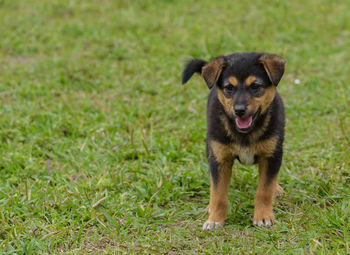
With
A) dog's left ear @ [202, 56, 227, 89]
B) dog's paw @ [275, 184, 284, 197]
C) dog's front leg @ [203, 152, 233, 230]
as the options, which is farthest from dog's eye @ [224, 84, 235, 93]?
dog's paw @ [275, 184, 284, 197]

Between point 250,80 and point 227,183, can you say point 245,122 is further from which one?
point 227,183

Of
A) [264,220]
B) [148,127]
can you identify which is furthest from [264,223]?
[148,127]

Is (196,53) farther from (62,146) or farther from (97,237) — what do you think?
(97,237)

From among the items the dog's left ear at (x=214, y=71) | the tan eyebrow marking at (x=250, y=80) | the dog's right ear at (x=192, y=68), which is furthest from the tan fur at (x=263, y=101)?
the dog's right ear at (x=192, y=68)

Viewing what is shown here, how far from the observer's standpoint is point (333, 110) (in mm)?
6676

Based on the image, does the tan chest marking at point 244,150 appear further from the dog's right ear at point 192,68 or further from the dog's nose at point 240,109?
the dog's right ear at point 192,68

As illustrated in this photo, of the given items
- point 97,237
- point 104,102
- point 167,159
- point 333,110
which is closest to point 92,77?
point 104,102

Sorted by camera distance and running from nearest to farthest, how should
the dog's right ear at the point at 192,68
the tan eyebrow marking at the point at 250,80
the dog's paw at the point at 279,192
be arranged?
the tan eyebrow marking at the point at 250,80, the dog's right ear at the point at 192,68, the dog's paw at the point at 279,192

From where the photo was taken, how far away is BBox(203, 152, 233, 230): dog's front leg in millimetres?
4391

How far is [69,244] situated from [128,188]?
106 cm

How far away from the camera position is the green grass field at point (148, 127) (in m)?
Answer: 4.20

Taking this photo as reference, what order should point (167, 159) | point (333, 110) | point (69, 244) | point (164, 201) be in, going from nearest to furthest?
point (69, 244) → point (164, 201) → point (167, 159) → point (333, 110)

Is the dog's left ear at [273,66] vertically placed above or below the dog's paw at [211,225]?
above

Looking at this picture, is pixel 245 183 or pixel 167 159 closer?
pixel 245 183
